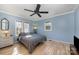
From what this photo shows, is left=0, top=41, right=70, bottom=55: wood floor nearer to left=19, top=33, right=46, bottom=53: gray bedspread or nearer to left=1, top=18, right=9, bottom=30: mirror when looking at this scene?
left=19, top=33, right=46, bottom=53: gray bedspread

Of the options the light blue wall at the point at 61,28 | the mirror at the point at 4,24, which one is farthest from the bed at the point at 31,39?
the mirror at the point at 4,24

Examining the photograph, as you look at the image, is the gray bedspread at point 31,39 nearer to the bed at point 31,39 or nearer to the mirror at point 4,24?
the bed at point 31,39

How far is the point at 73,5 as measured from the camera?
1.66m

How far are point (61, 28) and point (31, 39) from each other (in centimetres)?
61

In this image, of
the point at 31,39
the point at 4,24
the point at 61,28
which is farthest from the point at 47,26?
the point at 4,24

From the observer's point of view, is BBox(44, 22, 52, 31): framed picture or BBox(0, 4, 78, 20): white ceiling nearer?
BBox(0, 4, 78, 20): white ceiling

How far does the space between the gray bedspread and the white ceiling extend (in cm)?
35

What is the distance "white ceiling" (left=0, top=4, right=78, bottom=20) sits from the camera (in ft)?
5.47

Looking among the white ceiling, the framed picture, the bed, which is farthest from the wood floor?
the white ceiling

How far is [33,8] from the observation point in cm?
170

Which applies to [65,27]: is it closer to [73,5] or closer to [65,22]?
[65,22]

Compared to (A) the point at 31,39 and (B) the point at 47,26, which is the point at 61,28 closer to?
(B) the point at 47,26

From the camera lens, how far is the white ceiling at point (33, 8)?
5.47 ft
